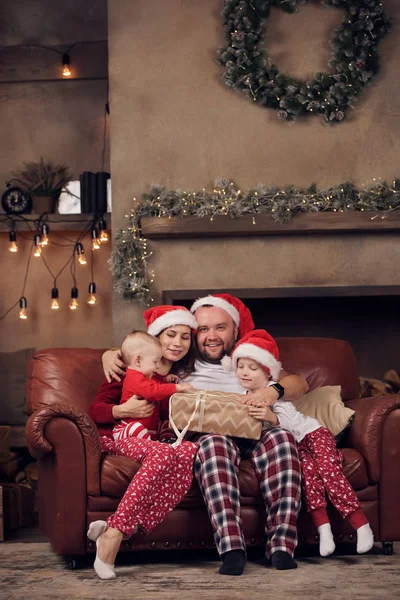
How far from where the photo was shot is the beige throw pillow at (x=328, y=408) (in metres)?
3.33

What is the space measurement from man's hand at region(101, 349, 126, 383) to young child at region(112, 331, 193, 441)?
4 cm

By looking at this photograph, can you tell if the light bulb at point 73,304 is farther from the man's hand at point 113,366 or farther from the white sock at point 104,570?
the white sock at point 104,570

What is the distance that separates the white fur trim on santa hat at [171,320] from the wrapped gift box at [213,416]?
46 centimetres

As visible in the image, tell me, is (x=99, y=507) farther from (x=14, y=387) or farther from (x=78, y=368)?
(x=14, y=387)

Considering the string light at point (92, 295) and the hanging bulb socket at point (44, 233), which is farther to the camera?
the string light at point (92, 295)

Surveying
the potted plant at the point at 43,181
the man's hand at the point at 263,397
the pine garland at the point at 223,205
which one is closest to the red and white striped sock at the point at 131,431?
the man's hand at the point at 263,397

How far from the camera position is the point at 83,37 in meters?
6.02

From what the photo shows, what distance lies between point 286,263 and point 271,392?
1858 millimetres

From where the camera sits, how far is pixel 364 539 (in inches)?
116

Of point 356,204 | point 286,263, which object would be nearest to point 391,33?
point 356,204

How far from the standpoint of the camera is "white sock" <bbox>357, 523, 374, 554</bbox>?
2.94 metres

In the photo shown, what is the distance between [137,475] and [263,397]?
23.5 inches

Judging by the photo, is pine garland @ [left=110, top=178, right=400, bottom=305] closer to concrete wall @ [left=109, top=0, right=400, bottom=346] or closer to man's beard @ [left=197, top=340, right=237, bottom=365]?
concrete wall @ [left=109, top=0, right=400, bottom=346]

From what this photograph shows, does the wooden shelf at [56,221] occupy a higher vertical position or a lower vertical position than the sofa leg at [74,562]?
higher
